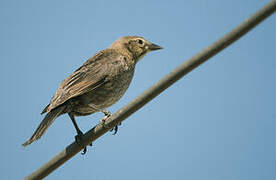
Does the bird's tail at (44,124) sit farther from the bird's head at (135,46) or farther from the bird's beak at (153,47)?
the bird's beak at (153,47)

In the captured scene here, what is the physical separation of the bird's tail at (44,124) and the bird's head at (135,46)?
8.00ft

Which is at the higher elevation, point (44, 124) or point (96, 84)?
point (96, 84)

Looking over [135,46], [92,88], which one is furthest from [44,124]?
[135,46]

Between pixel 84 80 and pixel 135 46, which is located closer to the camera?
pixel 84 80

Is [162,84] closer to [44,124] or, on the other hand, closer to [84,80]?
[44,124]

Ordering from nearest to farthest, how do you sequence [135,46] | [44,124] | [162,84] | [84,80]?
[162,84] < [44,124] < [84,80] < [135,46]

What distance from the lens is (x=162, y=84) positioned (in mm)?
3387

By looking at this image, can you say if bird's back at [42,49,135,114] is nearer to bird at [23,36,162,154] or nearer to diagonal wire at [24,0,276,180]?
bird at [23,36,162,154]

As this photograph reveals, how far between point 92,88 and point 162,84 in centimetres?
277

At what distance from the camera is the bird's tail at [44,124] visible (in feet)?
16.8

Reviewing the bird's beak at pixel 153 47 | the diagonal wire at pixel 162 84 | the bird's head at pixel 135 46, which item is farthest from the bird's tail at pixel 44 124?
the bird's beak at pixel 153 47

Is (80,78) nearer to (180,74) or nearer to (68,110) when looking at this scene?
(68,110)

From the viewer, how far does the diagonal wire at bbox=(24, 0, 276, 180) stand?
9.13ft

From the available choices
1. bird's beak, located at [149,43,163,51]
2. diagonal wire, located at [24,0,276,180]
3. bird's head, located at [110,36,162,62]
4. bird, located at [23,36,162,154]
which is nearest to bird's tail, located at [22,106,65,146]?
bird, located at [23,36,162,154]
